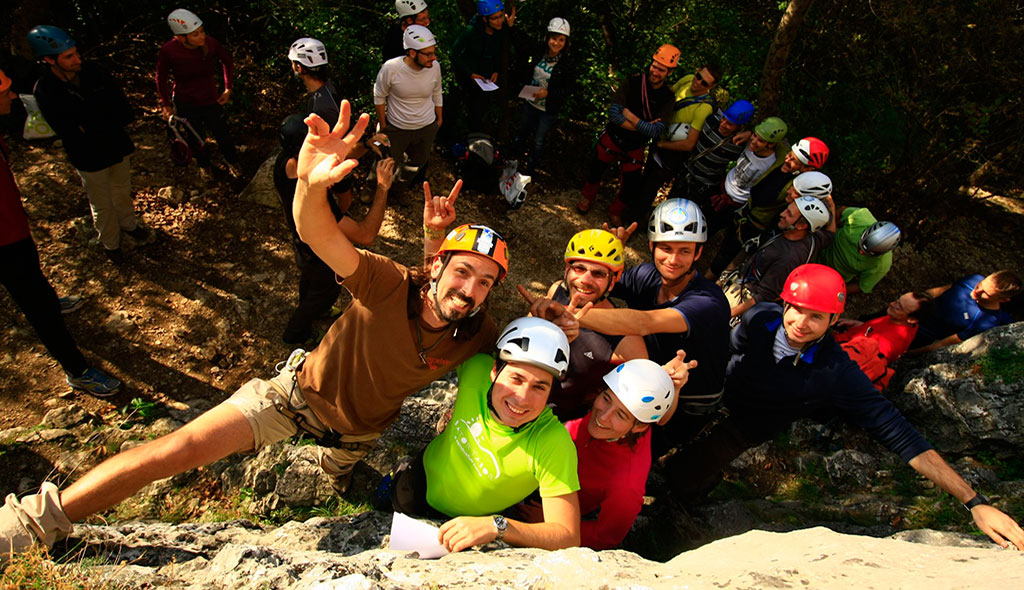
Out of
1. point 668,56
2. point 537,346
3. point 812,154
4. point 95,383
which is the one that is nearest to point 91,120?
point 95,383

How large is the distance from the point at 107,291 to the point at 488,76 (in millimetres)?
5928

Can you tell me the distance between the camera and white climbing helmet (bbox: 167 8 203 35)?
711 cm

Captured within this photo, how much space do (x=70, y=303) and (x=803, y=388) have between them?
7841 mm

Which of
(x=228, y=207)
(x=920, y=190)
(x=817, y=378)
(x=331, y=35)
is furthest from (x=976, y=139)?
(x=228, y=207)

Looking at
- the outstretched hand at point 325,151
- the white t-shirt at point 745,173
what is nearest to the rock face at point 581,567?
the outstretched hand at point 325,151

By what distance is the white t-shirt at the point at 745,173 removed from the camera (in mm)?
7445

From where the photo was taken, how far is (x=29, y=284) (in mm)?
5227

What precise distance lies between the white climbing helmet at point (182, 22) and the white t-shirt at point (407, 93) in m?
2.40

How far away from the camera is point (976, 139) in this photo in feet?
29.7

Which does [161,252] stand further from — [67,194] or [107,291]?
[67,194]

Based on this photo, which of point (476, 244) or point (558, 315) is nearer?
point (476, 244)

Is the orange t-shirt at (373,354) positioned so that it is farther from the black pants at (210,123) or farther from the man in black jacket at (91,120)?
the black pants at (210,123)

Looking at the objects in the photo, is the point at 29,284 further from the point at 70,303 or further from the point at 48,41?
the point at 48,41

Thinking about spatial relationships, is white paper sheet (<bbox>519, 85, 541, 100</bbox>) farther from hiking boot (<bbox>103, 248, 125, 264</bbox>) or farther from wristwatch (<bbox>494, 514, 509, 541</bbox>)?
wristwatch (<bbox>494, 514, 509, 541</bbox>)
